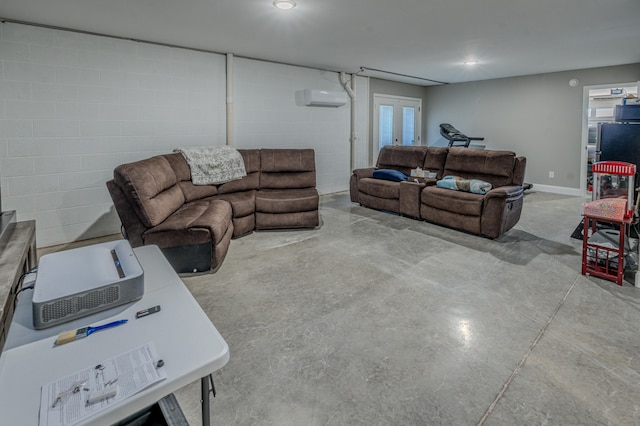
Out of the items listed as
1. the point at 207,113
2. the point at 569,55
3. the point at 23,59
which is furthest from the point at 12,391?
the point at 569,55

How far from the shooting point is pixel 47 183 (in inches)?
148

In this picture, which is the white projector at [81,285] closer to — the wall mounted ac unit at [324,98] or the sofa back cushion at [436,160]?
the sofa back cushion at [436,160]

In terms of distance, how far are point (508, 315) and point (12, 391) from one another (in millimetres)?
2569

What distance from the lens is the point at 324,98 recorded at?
600 centimetres

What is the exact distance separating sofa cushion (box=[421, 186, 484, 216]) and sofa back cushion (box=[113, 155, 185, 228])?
304cm

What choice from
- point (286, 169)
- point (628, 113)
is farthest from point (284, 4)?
point (628, 113)

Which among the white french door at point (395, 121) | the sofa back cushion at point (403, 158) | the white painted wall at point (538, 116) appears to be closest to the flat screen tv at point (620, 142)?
the white painted wall at point (538, 116)

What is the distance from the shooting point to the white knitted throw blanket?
4273 millimetres

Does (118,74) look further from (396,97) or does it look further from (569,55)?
(569,55)

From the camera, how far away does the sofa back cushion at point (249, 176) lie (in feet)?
15.0

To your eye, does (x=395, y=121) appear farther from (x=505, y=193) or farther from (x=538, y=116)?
(x=505, y=193)

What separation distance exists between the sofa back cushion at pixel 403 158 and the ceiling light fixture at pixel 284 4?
3.10 meters

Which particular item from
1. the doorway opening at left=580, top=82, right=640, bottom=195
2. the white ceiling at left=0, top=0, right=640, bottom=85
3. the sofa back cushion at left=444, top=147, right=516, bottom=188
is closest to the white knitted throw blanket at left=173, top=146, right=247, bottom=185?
the white ceiling at left=0, top=0, right=640, bottom=85

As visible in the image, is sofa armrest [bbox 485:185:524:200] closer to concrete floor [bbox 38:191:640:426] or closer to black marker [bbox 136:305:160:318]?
concrete floor [bbox 38:191:640:426]
